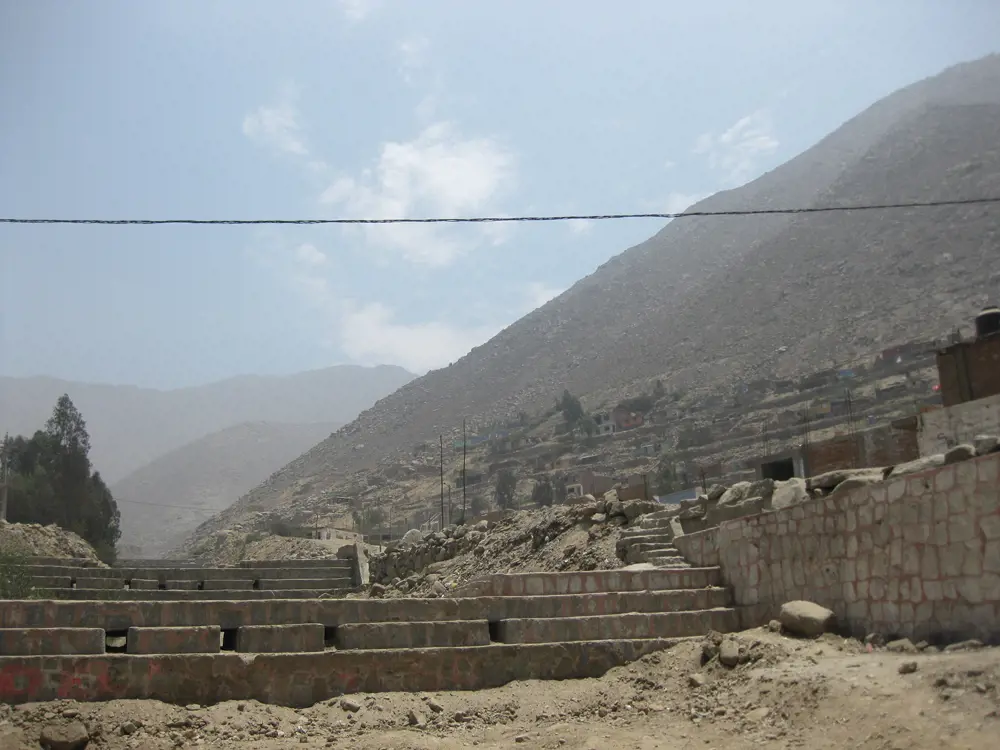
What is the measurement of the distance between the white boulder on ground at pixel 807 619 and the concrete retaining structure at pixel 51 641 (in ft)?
19.6

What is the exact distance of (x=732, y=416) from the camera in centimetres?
6781

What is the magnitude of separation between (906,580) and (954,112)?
399 ft

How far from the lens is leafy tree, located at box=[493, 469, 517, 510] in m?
62.8

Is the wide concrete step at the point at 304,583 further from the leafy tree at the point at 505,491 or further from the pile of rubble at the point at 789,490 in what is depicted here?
the leafy tree at the point at 505,491

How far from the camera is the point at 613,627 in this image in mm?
9102

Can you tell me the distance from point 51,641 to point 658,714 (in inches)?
190

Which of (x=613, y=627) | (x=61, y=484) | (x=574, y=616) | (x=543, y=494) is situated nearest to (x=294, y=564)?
(x=574, y=616)

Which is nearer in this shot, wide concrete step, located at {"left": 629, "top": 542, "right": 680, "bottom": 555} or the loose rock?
the loose rock

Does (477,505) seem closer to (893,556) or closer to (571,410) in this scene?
(571,410)

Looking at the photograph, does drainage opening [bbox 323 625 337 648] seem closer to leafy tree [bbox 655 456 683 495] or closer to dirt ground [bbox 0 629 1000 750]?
dirt ground [bbox 0 629 1000 750]

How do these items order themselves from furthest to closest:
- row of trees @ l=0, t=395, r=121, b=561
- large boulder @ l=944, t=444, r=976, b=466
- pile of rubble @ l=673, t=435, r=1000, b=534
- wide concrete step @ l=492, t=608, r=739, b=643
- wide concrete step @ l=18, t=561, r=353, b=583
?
1. row of trees @ l=0, t=395, r=121, b=561
2. wide concrete step @ l=18, t=561, r=353, b=583
3. wide concrete step @ l=492, t=608, r=739, b=643
4. pile of rubble @ l=673, t=435, r=1000, b=534
5. large boulder @ l=944, t=444, r=976, b=466

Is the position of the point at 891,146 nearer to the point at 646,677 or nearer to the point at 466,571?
the point at 466,571

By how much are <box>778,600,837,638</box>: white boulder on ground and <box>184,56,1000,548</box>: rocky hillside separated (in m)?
62.7

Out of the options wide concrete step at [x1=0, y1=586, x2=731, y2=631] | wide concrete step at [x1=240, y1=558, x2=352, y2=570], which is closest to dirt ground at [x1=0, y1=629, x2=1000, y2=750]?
wide concrete step at [x1=0, y1=586, x2=731, y2=631]
